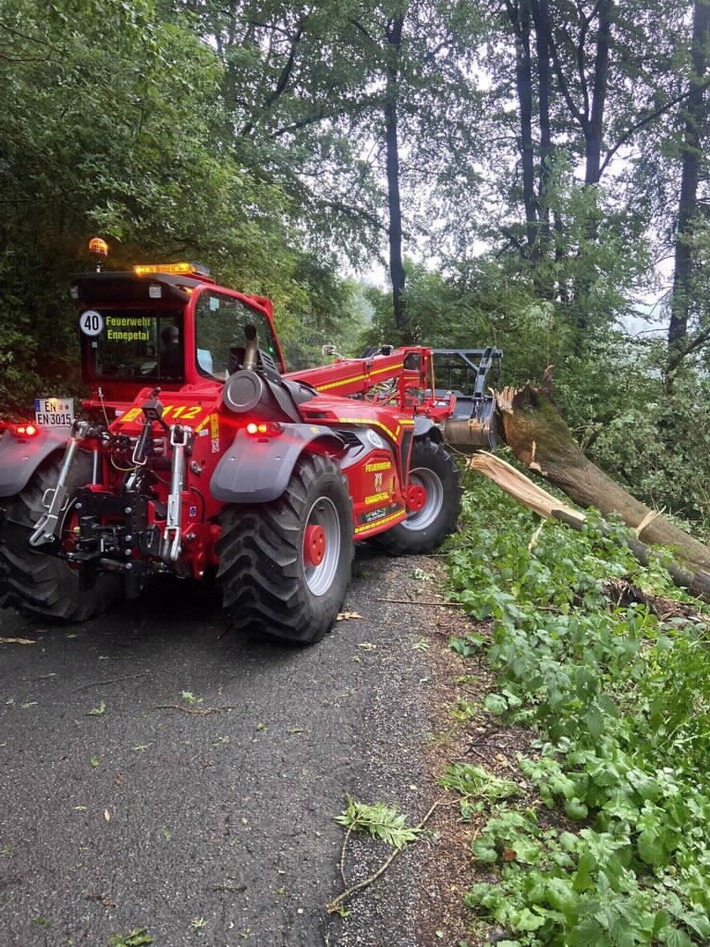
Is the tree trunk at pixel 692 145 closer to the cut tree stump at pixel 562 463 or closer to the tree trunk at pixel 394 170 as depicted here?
the tree trunk at pixel 394 170

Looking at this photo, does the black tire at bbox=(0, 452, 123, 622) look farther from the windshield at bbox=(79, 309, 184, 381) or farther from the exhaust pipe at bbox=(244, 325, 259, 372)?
the exhaust pipe at bbox=(244, 325, 259, 372)

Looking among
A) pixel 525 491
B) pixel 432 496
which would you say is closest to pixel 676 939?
pixel 432 496

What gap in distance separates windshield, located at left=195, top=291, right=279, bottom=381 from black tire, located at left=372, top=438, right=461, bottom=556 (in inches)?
83.5

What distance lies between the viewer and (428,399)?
725cm

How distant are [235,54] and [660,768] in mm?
13754

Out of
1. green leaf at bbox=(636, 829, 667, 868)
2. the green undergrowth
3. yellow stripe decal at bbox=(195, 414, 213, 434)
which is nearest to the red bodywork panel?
yellow stripe decal at bbox=(195, 414, 213, 434)

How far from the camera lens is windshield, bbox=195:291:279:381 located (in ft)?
14.1

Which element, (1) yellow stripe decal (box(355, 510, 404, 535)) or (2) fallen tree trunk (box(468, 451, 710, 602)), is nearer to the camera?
(1) yellow stripe decal (box(355, 510, 404, 535))

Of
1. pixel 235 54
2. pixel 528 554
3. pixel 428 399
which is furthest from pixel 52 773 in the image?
pixel 235 54

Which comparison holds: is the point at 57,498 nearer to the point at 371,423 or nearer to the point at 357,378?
the point at 371,423

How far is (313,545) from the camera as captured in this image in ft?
13.6

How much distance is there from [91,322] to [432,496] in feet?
11.3

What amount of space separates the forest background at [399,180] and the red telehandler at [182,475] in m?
2.71

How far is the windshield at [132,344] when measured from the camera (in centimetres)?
426
